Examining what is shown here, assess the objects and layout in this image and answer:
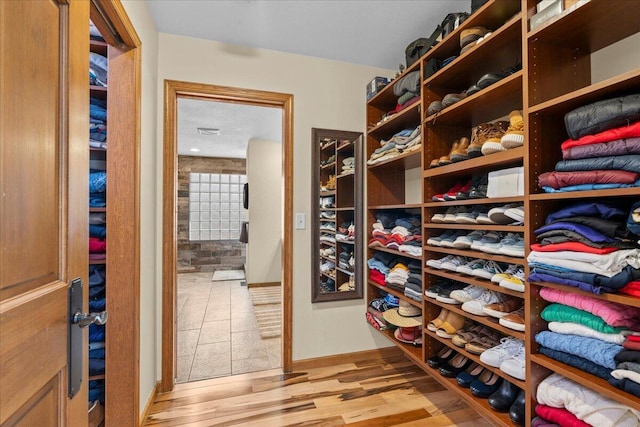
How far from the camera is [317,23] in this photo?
189 cm

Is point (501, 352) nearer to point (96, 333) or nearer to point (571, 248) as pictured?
point (571, 248)

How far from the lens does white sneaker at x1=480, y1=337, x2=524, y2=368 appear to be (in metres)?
1.26

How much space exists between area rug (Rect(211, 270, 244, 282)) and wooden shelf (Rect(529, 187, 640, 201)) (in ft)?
17.1

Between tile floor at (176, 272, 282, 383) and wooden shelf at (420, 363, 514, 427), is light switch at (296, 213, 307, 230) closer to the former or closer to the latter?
tile floor at (176, 272, 282, 383)

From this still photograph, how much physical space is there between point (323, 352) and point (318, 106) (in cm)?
189

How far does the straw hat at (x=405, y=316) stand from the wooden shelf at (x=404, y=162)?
3.14 ft

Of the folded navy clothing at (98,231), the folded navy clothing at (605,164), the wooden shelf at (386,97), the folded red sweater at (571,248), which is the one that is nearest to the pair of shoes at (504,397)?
the folded red sweater at (571,248)

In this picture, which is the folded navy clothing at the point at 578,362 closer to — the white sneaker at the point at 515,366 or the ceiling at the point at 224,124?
the white sneaker at the point at 515,366

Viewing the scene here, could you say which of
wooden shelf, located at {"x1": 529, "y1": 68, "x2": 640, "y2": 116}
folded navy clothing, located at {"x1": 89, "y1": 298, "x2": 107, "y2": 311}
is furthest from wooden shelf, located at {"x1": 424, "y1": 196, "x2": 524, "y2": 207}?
folded navy clothing, located at {"x1": 89, "y1": 298, "x2": 107, "y2": 311}

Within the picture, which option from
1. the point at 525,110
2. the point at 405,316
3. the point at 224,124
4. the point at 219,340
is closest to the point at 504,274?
the point at 525,110

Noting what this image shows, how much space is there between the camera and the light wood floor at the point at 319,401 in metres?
1.68

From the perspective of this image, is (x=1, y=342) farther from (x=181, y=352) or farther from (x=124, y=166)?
(x=181, y=352)

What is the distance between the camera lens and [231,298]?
428 centimetres

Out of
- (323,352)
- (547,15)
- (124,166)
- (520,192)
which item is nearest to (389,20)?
(547,15)
